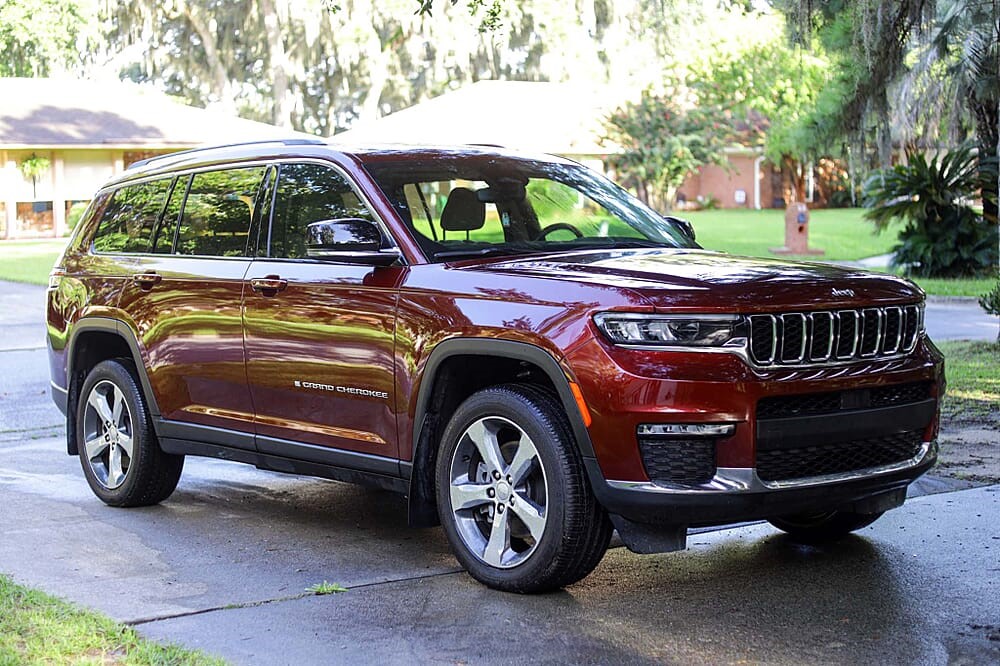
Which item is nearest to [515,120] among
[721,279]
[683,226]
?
[683,226]

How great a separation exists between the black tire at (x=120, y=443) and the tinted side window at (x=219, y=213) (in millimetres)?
877

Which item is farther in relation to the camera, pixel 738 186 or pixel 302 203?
pixel 738 186

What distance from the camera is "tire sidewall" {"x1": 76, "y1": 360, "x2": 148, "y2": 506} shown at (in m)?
7.61

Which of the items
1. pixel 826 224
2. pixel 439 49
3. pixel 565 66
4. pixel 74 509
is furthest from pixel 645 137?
pixel 74 509

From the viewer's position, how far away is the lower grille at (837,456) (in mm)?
5266

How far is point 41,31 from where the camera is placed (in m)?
58.2

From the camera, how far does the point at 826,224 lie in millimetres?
47469

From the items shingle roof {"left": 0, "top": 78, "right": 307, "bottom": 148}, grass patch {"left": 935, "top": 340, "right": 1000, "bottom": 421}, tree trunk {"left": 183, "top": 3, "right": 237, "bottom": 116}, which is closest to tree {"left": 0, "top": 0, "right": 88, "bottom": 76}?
tree trunk {"left": 183, "top": 3, "right": 237, "bottom": 116}

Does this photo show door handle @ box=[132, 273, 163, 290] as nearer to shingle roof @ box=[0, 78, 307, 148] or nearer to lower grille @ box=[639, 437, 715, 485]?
lower grille @ box=[639, 437, 715, 485]

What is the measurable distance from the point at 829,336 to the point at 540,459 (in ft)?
4.05

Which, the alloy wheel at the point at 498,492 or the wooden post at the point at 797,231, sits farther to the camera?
the wooden post at the point at 797,231

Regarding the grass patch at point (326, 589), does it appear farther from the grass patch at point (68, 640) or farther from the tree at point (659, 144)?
the tree at point (659, 144)

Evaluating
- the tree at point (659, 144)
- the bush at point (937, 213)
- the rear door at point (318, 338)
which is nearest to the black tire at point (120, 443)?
the rear door at point (318, 338)

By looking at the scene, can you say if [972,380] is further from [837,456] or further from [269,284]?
[269,284]
